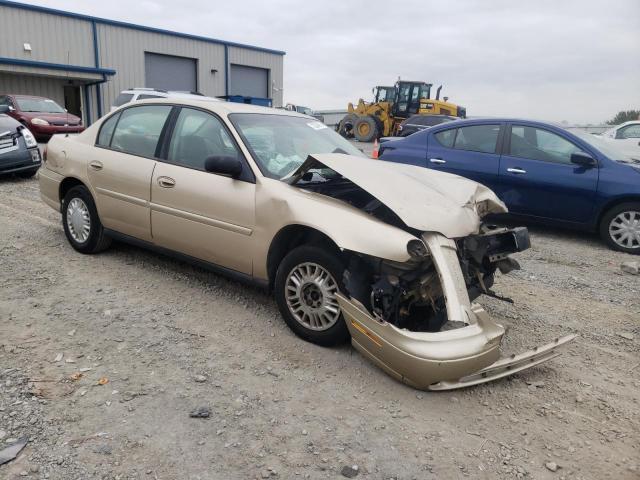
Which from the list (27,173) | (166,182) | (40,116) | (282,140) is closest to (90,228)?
(166,182)

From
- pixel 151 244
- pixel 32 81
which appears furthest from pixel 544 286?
pixel 32 81

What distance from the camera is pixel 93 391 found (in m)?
2.78

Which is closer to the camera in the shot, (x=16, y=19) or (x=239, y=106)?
Answer: (x=239, y=106)

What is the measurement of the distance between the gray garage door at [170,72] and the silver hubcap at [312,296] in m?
27.1

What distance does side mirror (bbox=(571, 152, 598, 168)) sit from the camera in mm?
6059

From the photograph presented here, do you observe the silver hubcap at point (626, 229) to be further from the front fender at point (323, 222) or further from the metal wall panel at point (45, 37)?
the metal wall panel at point (45, 37)

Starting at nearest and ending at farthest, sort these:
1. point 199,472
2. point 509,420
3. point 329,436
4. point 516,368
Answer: point 199,472
point 329,436
point 509,420
point 516,368

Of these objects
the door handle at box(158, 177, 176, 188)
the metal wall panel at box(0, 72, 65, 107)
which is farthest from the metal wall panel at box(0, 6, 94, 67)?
the door handle at box(158, 177, 176, 188)

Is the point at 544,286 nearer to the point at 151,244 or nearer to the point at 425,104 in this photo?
the point at 151,244

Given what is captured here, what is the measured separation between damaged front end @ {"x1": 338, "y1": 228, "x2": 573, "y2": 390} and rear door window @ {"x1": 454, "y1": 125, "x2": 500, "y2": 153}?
3945mm

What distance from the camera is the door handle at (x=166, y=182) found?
13.2ft

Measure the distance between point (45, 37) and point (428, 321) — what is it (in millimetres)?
26447

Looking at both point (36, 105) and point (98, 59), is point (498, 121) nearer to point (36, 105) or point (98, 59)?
point (36, 105)

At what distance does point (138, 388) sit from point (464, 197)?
94.6 inches
